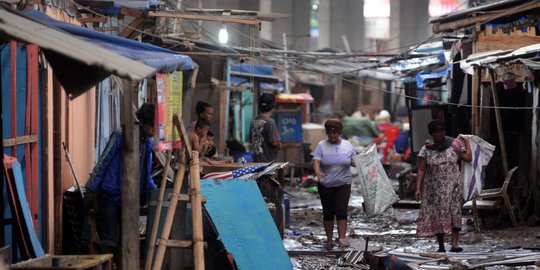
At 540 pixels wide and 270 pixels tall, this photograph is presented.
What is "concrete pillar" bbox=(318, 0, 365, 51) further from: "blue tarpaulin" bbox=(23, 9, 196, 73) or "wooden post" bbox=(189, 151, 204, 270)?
"wooden post" bbox=(189, 151, 204, 270)

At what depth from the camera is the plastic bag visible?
12.4 metres

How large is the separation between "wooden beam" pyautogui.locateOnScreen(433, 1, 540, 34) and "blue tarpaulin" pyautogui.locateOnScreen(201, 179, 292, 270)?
555 centimetres

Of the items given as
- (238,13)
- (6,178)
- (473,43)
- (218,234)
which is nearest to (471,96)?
(473,43)

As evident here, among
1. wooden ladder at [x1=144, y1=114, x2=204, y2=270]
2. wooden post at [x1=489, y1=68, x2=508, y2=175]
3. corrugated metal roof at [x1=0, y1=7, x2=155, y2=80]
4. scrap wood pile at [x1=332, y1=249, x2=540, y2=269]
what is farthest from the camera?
wooden post at [x1=489, y1=68, x2=508, y2=175]

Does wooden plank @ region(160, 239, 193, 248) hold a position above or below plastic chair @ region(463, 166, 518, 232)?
above

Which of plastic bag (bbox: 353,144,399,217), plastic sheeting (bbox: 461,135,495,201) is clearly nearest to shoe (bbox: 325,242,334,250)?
plastic bag (bbox: 353,144,399,217)

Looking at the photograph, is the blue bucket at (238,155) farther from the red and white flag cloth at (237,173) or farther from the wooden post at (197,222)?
the wooden post at (197,222)

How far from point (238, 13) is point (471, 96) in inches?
179

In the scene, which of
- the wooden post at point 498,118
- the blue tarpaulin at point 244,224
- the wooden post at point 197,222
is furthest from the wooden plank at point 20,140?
the wooden post at point 498,118

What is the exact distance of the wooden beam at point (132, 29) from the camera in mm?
→ 13553

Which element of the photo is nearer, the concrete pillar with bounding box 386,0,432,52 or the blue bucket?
the blue bucket

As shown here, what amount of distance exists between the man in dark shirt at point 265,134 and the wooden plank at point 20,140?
15.5 ft

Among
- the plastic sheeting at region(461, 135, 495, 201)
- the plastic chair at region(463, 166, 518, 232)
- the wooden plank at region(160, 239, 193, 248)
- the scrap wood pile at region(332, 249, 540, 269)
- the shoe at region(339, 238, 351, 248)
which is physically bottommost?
the shoe at region(339, 238, 351, 248)

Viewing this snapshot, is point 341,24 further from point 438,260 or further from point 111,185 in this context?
point 111,185
